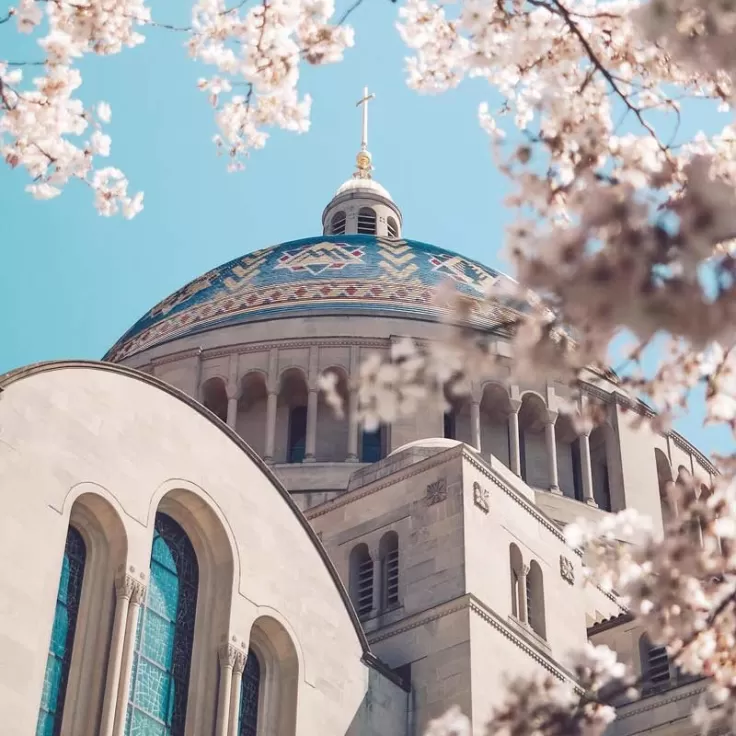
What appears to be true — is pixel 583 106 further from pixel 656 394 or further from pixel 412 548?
pixel 412 548

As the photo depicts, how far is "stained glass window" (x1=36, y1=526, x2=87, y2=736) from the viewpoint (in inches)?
629

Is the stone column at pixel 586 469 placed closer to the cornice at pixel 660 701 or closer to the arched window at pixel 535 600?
the arched window at pixel 535 600

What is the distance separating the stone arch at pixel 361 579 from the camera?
77.8 ft

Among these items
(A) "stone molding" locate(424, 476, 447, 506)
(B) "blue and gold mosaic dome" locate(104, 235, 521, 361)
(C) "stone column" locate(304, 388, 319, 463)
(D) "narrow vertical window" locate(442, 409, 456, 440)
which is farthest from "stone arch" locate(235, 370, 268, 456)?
(A) "stone molding" locate(424, 476, 447, 506)

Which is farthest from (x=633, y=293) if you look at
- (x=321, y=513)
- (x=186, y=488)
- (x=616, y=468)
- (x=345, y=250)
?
(x=345, y=250)

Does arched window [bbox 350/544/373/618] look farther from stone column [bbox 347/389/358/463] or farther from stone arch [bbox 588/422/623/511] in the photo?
stone arch [bbox 588/422/623/511]

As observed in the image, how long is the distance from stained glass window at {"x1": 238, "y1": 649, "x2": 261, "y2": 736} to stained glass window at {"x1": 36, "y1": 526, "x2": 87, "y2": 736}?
2665mm

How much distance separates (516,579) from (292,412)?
40.3ft

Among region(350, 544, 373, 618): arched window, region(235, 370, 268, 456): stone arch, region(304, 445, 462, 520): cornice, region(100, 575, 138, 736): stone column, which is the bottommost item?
region(100, 575, 138, 736): stone column

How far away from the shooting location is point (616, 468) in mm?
34250

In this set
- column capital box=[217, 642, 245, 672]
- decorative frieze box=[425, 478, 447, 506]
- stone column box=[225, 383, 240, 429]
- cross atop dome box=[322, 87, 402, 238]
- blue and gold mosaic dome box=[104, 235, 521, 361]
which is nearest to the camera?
column capital box=[217, 642, 245, 672]

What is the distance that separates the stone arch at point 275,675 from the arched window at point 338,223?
1080 inches

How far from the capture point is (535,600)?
23750 millimetres

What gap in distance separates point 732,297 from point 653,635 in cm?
269
